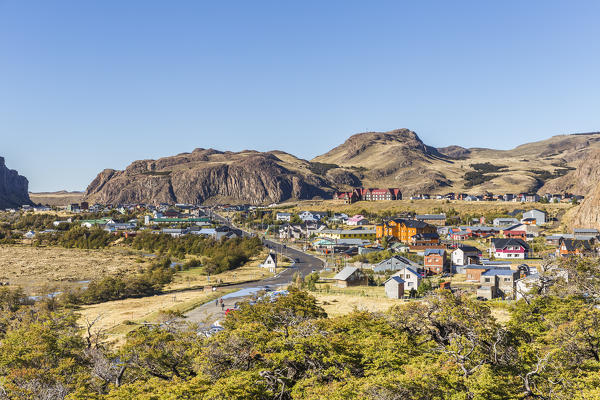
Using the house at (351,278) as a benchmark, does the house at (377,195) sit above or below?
above

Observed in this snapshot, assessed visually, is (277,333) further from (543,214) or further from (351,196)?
(351,196)

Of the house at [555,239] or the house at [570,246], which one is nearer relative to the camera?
the house at [570,246]

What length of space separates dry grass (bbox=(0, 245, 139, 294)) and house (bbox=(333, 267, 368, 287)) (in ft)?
101

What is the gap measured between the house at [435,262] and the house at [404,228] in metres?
22.3

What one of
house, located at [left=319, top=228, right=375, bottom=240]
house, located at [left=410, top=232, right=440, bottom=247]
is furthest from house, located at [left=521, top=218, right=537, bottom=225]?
house, located at [left=319, top=228, right=375, bottom=240]

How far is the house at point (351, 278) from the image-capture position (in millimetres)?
52031

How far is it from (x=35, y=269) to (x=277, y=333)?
60.9 metres

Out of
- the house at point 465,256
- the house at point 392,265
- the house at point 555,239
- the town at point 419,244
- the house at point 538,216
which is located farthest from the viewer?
the house at point 538,216

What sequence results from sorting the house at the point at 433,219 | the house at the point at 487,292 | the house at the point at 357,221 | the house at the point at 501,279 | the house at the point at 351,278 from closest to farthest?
the house at the point at 487,292 < the house at the point at 501,279 < the house at the point at 351,278 < the house at the point at 433,219 < the house at the point at 357,221

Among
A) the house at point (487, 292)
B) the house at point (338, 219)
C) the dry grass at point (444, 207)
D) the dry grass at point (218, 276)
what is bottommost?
the dry grass at point (218, 276)

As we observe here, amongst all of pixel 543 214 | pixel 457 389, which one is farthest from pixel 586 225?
pixel 457 389

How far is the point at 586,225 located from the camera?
8175cm

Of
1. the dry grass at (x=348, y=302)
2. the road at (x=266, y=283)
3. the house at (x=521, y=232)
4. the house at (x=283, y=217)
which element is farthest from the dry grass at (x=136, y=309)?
the house at (x=283, y=217)

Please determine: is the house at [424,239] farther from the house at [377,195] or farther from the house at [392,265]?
the house at [377,195]
